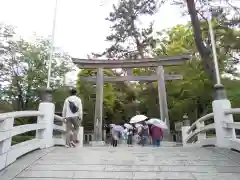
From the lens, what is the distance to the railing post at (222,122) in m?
5.69

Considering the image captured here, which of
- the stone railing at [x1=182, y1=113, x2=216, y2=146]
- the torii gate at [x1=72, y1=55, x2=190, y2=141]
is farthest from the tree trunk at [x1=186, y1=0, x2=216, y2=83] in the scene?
the torii gate at [x1=72, y1=55, x2=190, y2=141]

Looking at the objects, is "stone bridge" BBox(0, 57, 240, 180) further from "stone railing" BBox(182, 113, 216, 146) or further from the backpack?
the backpack

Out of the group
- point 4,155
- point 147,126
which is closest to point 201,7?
point 147,126

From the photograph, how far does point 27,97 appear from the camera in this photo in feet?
66.2

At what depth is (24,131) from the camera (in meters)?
4.84

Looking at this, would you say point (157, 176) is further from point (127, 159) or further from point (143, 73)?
point (143, 73)

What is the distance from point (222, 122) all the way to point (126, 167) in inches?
115

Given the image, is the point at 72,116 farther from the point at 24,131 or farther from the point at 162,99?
the point at 162,99

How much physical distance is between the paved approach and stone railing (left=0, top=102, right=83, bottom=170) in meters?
0.17

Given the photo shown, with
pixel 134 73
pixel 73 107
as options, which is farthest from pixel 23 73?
pixel 73 107

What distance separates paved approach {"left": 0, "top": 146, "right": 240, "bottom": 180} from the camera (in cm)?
364

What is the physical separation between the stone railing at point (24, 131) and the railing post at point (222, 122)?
13.6 feet

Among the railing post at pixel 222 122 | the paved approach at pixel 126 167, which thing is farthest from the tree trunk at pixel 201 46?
the paved approach at pixel 126 167

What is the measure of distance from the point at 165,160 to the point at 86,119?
19047mm
